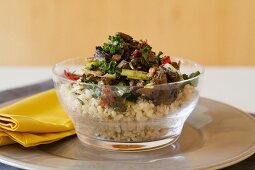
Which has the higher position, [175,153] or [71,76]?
[71,76]

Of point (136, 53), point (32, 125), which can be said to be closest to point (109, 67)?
point (136, 53)

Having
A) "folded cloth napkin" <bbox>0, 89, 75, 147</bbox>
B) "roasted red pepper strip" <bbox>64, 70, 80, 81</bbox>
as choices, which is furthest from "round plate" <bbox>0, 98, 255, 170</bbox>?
"roasted red pepper strip" <bbox>64, 70, 80, 81</bbox>

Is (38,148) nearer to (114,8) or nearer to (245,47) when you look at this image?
(114,8)

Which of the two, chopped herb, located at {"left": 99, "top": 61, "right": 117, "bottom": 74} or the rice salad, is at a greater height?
chopped herb, located at {"left": 99, "top": 61, "right": 117, "bottom": 74}

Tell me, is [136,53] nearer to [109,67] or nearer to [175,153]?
[109,67]

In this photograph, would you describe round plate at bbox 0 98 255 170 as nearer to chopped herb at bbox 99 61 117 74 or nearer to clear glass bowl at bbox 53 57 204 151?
clear glass bowl at bbox 53 57 204 151

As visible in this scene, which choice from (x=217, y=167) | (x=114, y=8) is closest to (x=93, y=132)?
(x=217, y=167)
